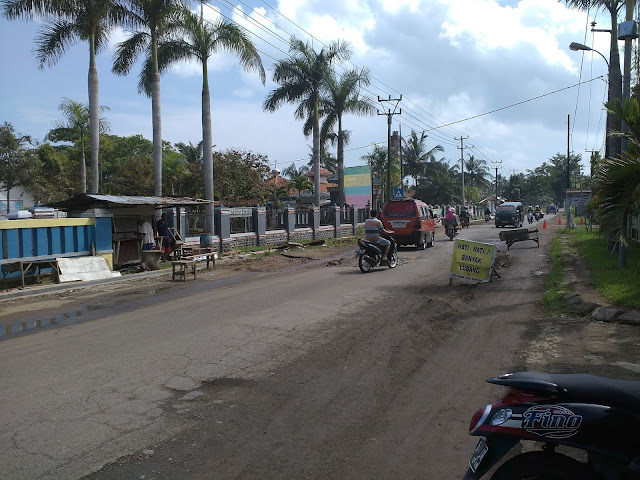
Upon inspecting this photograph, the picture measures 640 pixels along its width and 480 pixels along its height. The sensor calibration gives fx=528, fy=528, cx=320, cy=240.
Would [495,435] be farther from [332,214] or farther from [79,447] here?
[332,214]

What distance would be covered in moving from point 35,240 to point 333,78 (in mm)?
26186

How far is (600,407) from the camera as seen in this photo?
8.58ft

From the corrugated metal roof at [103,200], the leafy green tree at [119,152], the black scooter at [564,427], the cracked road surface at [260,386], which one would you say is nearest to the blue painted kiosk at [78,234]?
the corrugated metal roof at [103,200]

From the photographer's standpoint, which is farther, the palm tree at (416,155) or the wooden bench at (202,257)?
the palm tree at (416,155)

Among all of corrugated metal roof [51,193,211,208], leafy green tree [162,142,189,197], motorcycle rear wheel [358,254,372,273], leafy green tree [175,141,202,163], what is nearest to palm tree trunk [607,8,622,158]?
motorcycle rear wheel [358,254,372,273]

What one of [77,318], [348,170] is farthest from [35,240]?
[348,170]

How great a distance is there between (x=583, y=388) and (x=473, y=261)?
9.86 meters

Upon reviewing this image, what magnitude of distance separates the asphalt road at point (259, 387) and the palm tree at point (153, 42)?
12508 millimetres

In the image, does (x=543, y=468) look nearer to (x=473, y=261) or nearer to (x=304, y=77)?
(x=473, y=261)

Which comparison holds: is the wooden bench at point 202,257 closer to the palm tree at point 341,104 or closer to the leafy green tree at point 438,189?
the palm tree at point 341,104

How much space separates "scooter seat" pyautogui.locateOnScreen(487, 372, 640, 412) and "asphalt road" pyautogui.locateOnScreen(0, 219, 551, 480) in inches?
50.9

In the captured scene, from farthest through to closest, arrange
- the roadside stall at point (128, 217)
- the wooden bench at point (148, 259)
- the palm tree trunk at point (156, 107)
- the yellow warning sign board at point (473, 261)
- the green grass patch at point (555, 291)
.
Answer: the palm tree trunk at point (156, 107), the wooden bench at point (148, 259), the roadside stall at point (128, 217), the yellow warning sign board at point (473, 261), the green grass patch at point (555, 291)

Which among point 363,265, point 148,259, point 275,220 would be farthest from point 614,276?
point 275,220

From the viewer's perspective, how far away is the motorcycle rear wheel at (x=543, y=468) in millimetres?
2598
